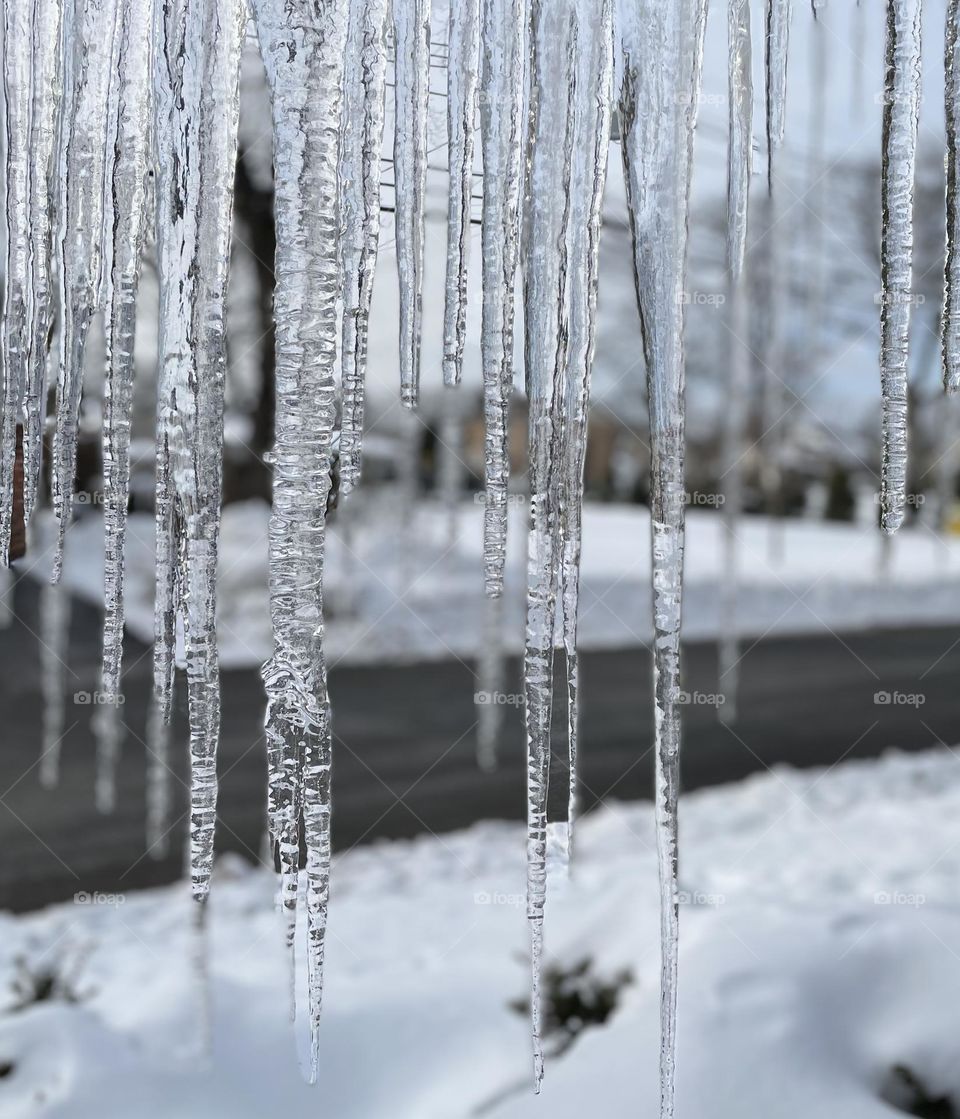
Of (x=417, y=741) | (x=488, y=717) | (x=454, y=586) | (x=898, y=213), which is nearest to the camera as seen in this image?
(x=898, y=213)

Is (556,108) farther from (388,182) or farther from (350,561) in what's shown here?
(350,561)

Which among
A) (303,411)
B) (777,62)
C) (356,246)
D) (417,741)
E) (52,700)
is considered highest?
(777,62)

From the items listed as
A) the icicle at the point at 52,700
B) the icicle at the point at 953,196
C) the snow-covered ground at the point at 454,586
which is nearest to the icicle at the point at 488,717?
the snow-covered ground at the point at 454,586

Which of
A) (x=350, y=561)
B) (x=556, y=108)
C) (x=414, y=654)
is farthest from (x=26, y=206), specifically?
(x=350, y=561)

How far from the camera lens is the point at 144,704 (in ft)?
21.0

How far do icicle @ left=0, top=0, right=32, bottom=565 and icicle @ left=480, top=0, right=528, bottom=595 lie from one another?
27.3 inches

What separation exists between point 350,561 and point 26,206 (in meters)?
8.93

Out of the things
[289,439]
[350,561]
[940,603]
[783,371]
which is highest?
[783,371]

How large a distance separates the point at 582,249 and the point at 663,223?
0.12 meters

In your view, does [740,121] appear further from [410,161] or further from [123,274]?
[123,274]

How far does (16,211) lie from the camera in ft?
4.63

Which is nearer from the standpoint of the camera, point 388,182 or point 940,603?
point 388,182

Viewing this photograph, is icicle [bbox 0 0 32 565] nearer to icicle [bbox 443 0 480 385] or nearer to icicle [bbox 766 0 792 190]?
icicle [bbox 443 0 480 385]

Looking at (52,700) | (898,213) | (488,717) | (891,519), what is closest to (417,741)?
(488,717)
